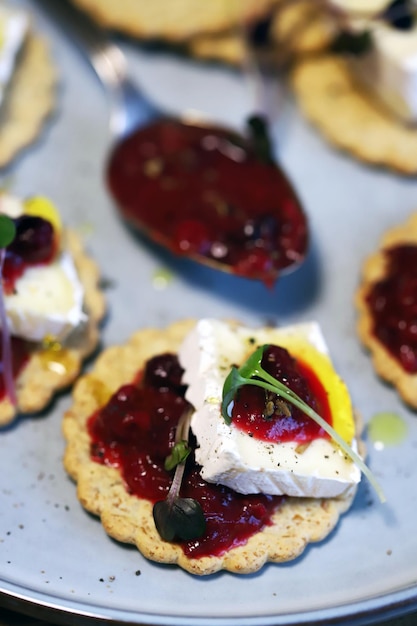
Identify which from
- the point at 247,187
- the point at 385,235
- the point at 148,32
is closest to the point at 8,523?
the point at 247,187

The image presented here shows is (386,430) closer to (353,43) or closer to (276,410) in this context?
(276,410)

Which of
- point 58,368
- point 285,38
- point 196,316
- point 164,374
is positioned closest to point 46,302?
point 58,368

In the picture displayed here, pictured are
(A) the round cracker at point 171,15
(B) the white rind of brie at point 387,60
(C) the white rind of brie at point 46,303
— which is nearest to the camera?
(C) the white rind of brie at point 46,303

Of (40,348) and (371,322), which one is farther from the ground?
(371,322)

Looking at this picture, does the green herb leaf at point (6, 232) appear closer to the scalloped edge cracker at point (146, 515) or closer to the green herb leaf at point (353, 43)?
the scalloped edge cracker at point (146, 515)

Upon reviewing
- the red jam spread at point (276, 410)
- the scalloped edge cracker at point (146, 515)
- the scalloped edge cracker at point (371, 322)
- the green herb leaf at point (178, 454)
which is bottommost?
the scalloped edge cracker at point (146, 515)

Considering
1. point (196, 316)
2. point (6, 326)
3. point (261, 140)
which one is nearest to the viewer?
point (6, 326)

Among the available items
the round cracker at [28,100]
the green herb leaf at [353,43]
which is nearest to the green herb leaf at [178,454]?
the round cracker at [28,100]
